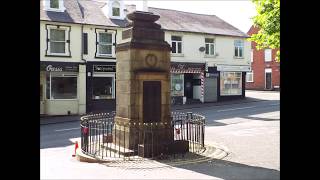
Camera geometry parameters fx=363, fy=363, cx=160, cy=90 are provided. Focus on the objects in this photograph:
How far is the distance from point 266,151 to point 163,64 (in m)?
4.44

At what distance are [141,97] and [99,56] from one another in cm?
1664

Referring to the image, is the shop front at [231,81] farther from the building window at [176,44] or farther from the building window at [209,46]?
the building window at [176,44]

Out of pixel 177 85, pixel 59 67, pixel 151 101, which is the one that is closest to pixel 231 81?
pixel 177 85

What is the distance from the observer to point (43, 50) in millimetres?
25781

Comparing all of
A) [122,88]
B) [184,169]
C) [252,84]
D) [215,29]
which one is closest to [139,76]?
[122,88]

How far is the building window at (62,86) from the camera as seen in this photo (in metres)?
26.2

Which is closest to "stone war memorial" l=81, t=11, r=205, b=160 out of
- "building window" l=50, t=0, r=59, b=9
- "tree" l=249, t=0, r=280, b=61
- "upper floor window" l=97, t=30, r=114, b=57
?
"tree" l=249, t=0, r=280, b=61

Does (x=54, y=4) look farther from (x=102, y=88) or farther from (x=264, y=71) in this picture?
(x=264, y=71)

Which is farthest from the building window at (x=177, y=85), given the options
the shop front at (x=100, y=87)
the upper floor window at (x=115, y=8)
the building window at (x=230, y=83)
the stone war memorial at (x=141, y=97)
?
the stone war memorial at (x=141, y=97)

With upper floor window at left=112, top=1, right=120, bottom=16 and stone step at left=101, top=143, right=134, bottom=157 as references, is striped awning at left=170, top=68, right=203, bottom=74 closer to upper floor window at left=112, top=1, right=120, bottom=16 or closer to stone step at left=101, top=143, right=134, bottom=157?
upper floor window at left=112, top=1, right=120, bottom=16

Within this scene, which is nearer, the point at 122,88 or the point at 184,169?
the point at 184,169
